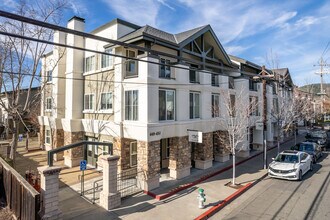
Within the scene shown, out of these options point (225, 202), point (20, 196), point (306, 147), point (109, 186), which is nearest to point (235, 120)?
point (225, 202)

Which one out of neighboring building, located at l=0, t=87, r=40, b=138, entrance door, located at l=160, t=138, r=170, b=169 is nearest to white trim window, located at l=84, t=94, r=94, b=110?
neighboring building, located at l=0, t=87, r=40, b=138

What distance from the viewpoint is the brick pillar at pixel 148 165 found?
11531mm

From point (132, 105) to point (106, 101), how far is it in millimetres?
3110

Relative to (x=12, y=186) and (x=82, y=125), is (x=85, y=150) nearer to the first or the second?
(x=82, y=125)

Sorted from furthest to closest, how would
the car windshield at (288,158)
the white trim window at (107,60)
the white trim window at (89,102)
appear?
the white trim window at (89,102), the white trim window at (107,60), the car windshield at (288,158)

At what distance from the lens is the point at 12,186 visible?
9.13 metres

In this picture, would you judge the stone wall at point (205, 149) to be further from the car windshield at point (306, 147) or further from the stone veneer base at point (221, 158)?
the car windshield at point (306, 147)

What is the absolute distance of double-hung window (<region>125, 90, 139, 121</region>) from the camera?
12633mm

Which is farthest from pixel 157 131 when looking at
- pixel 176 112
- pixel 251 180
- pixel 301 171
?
pixel 301 171

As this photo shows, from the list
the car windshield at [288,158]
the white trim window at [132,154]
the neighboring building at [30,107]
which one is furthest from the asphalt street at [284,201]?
the neighboring building at [30,107]

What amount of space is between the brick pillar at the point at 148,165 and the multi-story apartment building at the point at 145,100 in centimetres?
5

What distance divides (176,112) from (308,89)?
3407 cm

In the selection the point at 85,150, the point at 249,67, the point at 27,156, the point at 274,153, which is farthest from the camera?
the point at 249,67

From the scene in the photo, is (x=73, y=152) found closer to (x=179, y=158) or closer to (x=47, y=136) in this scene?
(x=47, y=136)
